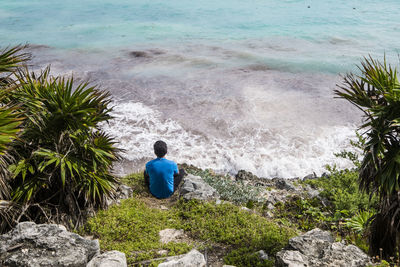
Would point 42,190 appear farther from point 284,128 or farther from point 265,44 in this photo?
point 265,44

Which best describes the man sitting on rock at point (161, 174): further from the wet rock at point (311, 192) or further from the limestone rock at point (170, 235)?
the wet rock at point (311, 192)

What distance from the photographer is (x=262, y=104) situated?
1708 centimetres

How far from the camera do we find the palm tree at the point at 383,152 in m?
5.65

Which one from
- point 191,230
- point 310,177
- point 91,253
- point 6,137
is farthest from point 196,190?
point 310,177

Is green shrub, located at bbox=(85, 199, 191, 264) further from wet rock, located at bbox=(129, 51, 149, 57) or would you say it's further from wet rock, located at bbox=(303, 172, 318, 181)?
wet rock, located at bbox=(129, 51, 149, 57)

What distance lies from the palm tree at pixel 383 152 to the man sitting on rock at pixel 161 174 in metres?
4.40

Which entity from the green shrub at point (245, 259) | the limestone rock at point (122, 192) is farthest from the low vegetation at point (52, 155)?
the green shrub at point (245, 259)

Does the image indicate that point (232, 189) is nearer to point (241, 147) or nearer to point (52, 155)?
point (241, 147)

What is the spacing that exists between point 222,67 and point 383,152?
56.7 ft

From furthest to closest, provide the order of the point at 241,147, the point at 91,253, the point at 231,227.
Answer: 1. the point at 241,147
2. the point at 231,227
3. the point at 91,253

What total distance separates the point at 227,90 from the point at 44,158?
13.1m

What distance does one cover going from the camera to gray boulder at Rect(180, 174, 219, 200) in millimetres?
8266

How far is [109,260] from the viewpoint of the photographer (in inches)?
200

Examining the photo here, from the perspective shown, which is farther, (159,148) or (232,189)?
(232,189)
